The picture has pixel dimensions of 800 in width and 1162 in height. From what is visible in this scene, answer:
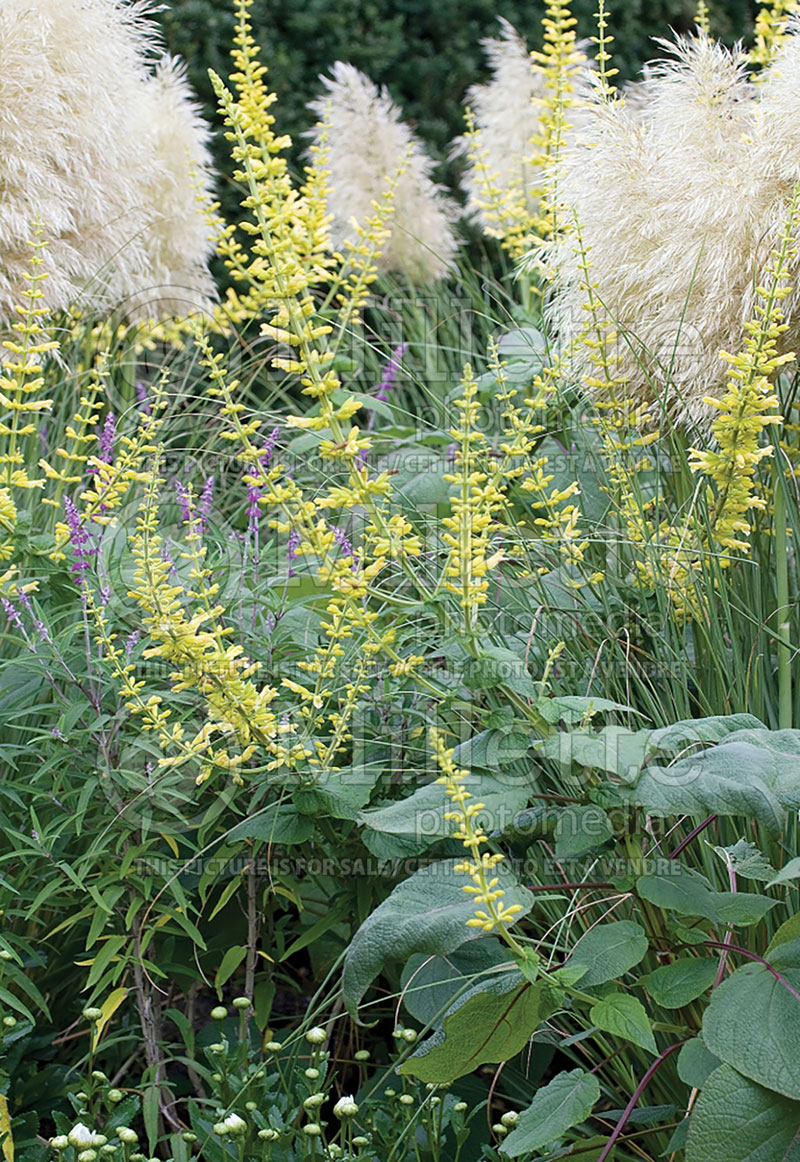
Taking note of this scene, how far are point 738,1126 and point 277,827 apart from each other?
0.83m

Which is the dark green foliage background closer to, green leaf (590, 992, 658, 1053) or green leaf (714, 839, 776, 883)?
green leaf (714, 839, 776, 883)

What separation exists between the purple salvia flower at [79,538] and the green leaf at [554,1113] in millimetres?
1189

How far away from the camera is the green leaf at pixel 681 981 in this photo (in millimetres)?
1566

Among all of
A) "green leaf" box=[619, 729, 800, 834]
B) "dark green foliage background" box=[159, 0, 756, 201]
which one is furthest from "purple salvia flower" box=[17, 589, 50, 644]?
"dark green foliage background" box=[159, 0, 756, 201]

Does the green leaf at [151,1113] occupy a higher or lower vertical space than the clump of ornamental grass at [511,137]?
lower

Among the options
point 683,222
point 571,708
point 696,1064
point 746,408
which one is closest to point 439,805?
point 571,708

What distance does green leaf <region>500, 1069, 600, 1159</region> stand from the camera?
4.69ft

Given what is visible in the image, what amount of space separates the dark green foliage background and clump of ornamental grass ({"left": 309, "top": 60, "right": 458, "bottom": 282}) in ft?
5.10

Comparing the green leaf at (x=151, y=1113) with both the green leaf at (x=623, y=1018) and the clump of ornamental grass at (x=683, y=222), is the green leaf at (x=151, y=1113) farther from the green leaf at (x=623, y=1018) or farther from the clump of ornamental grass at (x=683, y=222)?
the clump of ornamental grass at (x=683, y=222)

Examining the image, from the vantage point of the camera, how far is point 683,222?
7.15 feet

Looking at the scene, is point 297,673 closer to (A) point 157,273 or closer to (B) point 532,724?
(B) point 532,724

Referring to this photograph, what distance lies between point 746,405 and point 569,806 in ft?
2.25

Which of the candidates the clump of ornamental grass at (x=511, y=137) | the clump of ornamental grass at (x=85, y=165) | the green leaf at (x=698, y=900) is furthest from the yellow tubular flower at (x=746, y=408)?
the clump of ornamental grass at (x=511, y=137)

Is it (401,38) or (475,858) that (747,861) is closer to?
(475,858)
